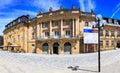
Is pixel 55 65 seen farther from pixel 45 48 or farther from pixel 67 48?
pixel 45 48

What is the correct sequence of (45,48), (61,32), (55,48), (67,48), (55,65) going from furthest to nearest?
1. (45,48)
2. (55,48)
3. (61,32)
4. (67,48)
5. (55,65)

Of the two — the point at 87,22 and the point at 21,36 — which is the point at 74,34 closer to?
the point at 87,22

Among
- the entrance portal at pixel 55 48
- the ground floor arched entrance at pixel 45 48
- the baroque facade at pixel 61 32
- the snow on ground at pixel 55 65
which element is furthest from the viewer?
the ground floor arched entrance at pixel 45 48

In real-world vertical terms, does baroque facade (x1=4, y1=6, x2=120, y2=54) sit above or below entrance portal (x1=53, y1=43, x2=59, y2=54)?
above

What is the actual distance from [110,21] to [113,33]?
3851mm

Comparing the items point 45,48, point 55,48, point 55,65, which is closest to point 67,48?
point 55,48

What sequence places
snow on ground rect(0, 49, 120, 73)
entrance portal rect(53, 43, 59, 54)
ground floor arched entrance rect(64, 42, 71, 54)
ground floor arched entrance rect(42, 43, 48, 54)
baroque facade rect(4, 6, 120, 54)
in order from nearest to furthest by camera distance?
1. snow on ground rect(0, 49, 120, 73)
2. baroque facade rect(4, 6, 120, 54)
3. ground floor arched entrance rect(64, 42, 71, 54)
4. entrance portal rect(53, 43, 59, 54)
5. ground floor arched entrance rect(42, 43, 48, 54)

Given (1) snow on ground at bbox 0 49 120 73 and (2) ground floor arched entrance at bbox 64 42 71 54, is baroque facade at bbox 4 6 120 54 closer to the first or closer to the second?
(2) ground floor arched entrance at bbox 64 42 71 54

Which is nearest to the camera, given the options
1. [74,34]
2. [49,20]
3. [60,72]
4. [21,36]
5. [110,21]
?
[60,72]

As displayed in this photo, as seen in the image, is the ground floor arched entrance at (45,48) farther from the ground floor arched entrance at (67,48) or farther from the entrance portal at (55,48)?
the ground floor arched entrance at (67,48)

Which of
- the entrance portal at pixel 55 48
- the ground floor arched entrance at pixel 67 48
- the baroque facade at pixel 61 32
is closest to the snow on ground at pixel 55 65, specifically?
the baroque facade at pixel 61 32

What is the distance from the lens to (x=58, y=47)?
3881cm

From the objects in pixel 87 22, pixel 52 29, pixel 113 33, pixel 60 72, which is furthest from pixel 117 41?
pixel 60 72

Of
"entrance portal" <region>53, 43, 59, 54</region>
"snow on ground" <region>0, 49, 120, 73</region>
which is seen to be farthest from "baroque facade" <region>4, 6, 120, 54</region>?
"snow on ground" <region>0, 49, 120, 73</region>
